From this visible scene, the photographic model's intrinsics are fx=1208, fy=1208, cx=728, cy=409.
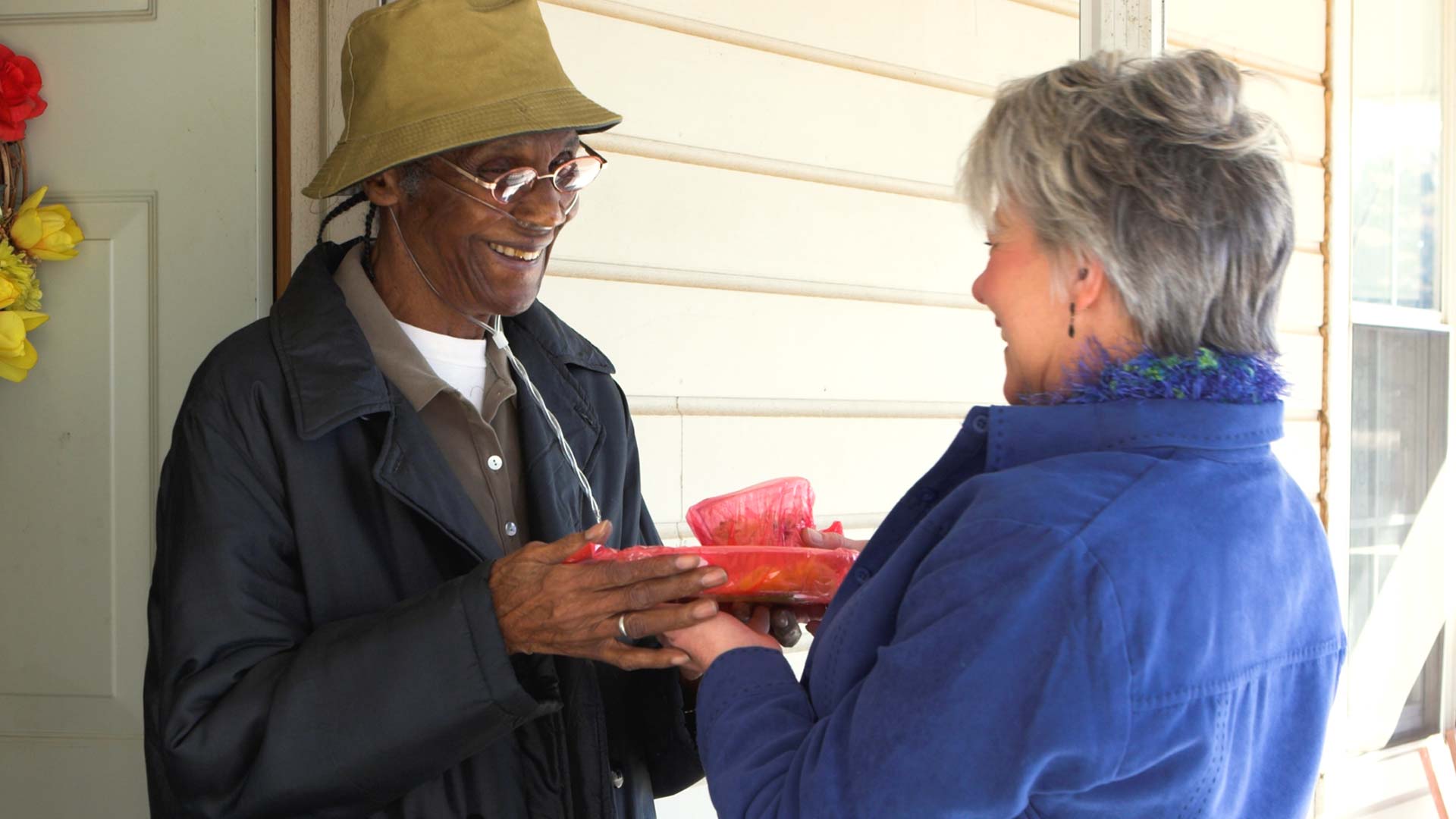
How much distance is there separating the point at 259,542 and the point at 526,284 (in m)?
0.56

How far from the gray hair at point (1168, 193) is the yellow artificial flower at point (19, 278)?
188 cm

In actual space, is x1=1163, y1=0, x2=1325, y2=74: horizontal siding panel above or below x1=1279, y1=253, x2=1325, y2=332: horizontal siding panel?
above

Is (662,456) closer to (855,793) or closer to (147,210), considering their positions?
(147,210)

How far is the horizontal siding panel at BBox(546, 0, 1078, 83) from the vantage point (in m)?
3.11

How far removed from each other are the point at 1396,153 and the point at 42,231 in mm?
4420

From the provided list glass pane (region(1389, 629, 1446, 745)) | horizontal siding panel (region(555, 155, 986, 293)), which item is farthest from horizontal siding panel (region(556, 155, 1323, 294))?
glass pane (region(1389, 629, 1446, 745))

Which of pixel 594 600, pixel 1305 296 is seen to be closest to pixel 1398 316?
pixel 1305 296

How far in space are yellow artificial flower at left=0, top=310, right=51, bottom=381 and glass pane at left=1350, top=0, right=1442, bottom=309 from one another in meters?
4.27

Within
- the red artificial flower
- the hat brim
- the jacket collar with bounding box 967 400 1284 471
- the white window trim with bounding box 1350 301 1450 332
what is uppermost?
the red artificial flower

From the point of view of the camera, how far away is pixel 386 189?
1.87 metres

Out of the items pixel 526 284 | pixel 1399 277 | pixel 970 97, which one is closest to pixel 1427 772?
pixel 1399 277

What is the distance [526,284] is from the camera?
6.12 feet

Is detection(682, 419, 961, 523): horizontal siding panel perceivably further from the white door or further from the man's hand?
the man's hand

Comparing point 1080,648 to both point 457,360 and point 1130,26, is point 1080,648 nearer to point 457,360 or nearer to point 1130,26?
point 457,360
